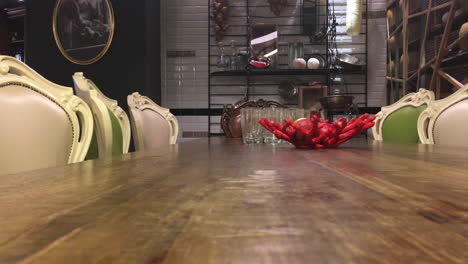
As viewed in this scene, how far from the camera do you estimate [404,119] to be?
232 cm

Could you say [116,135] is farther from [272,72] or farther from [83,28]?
[83,28]

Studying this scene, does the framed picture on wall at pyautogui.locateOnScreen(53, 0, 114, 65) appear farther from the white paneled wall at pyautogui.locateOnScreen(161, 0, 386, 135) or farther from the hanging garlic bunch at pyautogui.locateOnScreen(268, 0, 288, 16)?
the hanging garlic bunch at pyautogui.locateOnScreen(268, 0, 288, 16)

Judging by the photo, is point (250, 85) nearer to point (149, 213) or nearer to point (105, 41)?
point (105, 41)

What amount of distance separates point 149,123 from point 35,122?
1.21m

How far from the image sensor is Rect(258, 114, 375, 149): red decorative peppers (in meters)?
1.07

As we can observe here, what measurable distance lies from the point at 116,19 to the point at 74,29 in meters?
0.45

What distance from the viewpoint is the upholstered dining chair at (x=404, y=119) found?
2.19 metres

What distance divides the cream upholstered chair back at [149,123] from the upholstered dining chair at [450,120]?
4.38 ft

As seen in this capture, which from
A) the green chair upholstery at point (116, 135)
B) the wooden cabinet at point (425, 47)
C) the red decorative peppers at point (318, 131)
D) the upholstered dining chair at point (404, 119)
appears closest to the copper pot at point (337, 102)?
the upholstered dining chair at point (404, 119)

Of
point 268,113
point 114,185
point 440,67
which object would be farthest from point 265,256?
point 440,67

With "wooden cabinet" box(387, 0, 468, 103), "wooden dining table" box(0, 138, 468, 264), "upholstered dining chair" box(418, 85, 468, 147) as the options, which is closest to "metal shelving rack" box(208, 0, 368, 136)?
"wooden cabinet" box(387, 0, 468, 103)

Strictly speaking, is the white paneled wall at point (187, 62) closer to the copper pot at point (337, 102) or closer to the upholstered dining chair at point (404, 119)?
the copper pot at point (337, 102)

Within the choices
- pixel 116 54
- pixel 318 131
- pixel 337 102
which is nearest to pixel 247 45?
pixel 116 54

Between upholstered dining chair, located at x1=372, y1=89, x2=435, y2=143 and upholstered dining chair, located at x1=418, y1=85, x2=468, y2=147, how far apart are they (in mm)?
329
